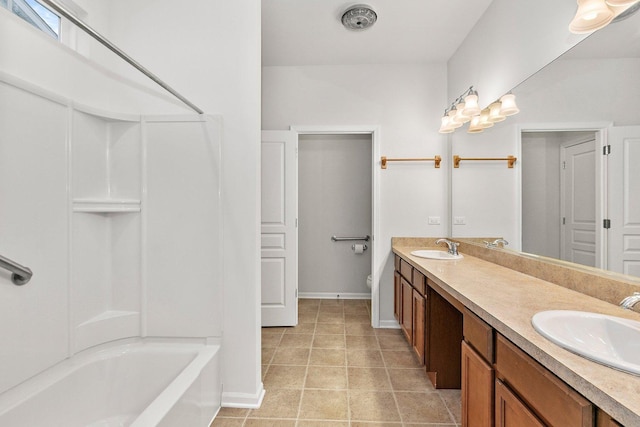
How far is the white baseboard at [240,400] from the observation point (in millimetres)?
1808

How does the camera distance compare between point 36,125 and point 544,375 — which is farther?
point 36,125

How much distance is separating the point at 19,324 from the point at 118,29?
Result: 5.90 feet

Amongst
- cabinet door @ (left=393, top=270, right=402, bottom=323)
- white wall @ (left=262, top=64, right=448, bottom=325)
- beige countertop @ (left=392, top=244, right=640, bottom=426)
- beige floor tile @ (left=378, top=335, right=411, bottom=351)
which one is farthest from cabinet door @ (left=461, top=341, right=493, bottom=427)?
white wall @ (left=262, top=64, right=448, bottom=325)

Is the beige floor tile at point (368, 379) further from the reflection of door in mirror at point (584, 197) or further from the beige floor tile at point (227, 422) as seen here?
the reflection of door in mirror at point (584, 197)

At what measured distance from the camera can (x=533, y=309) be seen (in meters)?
1.14

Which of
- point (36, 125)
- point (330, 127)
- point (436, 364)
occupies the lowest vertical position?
point (436, 364)

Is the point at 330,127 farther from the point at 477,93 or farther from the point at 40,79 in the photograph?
the point at 40,79

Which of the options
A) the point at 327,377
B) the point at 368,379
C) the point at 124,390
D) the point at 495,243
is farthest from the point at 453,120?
the point at 124,390

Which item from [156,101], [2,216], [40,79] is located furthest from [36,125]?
[156,101]

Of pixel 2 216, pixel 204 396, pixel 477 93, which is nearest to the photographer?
pixel 2 216

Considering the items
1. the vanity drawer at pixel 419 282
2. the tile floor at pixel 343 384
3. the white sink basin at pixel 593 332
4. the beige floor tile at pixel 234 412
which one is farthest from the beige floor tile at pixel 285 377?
the white sink basin at pixel 593 332

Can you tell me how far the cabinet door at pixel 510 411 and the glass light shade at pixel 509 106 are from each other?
166cm

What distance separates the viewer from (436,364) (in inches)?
77.9

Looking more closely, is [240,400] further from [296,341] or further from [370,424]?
[296,341]
